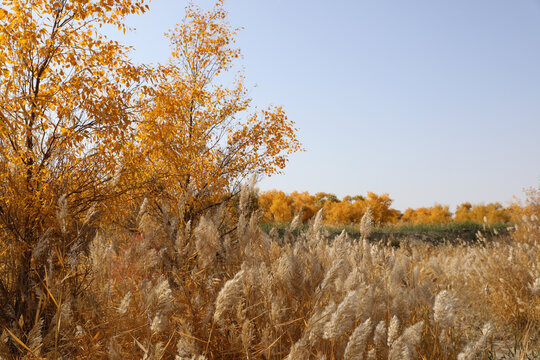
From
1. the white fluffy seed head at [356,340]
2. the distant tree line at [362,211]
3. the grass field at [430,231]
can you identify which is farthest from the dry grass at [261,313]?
the distant tree line at [362,211]

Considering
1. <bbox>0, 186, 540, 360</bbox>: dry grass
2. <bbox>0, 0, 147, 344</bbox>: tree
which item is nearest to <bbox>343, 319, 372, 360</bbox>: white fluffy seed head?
<bbox>0, 186, 540, 360</bbox>: dry grass

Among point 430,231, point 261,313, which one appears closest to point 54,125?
point 261,313

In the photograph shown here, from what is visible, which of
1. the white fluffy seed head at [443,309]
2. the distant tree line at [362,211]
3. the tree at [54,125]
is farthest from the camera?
the distant tree line at [362,211]

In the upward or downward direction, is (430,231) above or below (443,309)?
below

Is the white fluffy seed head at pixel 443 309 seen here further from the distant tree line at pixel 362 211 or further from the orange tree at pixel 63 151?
the distant tree line at pixel 362 211

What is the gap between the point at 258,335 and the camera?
8.14ft

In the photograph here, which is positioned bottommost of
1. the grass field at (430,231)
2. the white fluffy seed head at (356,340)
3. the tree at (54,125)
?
the grass field at (430,231)

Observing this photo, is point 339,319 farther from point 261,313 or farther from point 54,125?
point 54,125

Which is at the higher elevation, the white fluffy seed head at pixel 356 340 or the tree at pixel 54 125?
the tree at pixel 54 125

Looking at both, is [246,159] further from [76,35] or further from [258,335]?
[258,335]

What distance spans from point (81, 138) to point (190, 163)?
8.86 ft

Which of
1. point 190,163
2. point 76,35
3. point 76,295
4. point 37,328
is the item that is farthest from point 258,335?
point 190,163

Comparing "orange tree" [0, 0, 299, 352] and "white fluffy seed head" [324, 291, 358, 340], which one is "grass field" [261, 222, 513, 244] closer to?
"orange tree" [0, 0, 299, 352]

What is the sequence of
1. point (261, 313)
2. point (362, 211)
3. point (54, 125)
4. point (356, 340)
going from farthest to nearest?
1. point (362, 211)
2. point (54, 125)
3. point (261, 313)
4. point (356, 340)
